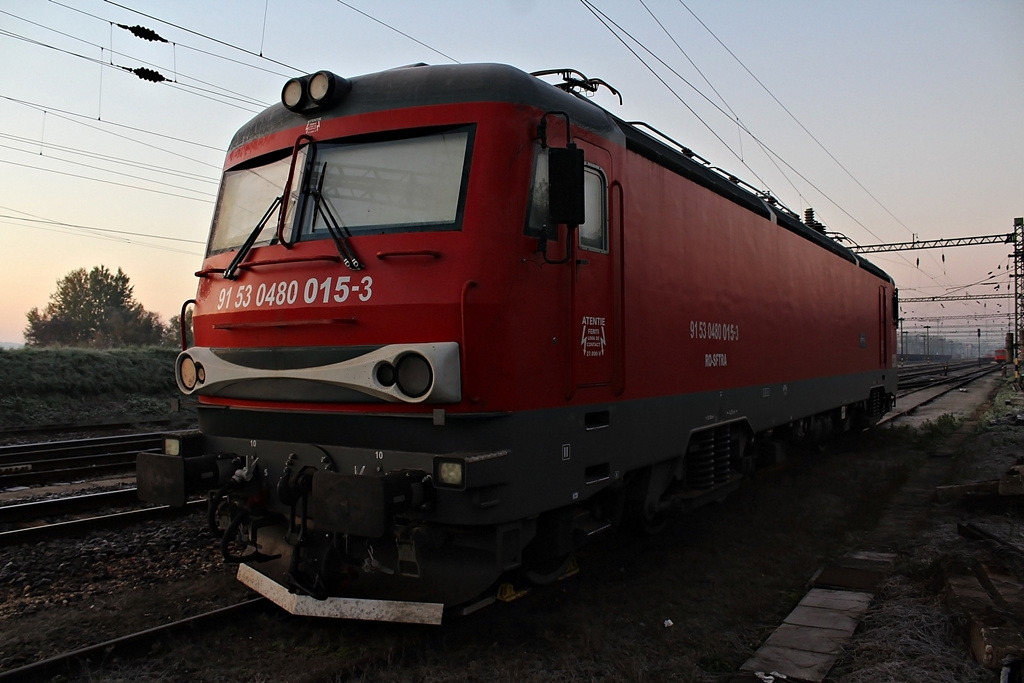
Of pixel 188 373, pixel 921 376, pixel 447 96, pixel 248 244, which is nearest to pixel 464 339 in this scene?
pixel 447 96

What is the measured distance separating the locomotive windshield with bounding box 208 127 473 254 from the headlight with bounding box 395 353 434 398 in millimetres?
809

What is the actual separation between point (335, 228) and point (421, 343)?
3.34 ft

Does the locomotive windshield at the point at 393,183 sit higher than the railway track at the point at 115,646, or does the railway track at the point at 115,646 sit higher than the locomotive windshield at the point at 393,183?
the locomotive windshield at the point at 393,183

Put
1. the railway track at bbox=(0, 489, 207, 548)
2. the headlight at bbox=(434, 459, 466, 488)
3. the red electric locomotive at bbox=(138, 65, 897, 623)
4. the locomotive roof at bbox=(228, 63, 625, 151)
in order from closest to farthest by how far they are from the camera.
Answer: the headlight at bbox=(434, 459, 466, 488)
the red electric locomotive at bbox=(138, 65, 897, 623)
the locomotive roof at bbox=(228, 63, 625, 151)
the railway track at bbox=(0, 489, 207, 548)

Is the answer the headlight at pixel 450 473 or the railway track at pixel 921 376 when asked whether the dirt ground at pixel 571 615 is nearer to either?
the headlight at pixel 450 473

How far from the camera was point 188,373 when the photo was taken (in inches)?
209

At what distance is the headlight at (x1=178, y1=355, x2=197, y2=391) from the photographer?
207 inches

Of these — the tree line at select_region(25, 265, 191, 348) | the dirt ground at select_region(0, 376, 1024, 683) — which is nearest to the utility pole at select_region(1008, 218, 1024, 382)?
the dirt ground at select_region(0, 376, 1024, 683)

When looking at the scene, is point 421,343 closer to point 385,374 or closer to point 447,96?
point 385,374

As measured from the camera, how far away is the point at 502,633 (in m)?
4.80

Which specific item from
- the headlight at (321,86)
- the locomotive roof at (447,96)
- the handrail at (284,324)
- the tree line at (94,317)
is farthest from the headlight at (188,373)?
the tree line at (94,317)

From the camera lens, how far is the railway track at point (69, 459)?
10000 millimetres

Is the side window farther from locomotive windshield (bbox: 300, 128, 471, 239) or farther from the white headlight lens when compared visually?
the white headlight lens

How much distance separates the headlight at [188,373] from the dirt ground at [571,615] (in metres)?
1.57
